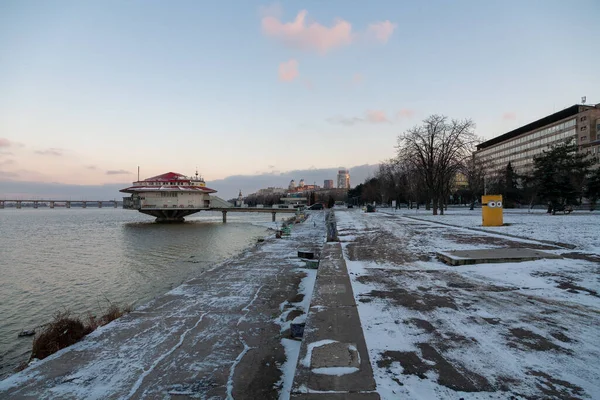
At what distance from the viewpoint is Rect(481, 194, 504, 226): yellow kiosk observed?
2119 centimetres

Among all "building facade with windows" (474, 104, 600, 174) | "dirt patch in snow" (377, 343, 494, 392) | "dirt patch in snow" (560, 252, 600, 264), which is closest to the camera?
"dirt patch in snow" (377, 343, 494, 392)

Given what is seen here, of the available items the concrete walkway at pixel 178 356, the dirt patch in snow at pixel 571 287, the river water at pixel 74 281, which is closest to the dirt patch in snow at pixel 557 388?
the concrete walkway at pixel 178 356

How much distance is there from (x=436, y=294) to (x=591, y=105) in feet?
409

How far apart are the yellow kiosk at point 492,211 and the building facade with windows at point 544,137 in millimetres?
50887

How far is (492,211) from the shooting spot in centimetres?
2142

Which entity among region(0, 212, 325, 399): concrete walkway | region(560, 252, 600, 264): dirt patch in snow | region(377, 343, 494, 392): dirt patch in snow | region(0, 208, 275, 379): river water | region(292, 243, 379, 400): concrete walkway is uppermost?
region(560, 252, 600, 264): dirt patch in snow

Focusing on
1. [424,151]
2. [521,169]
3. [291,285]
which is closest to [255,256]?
[291,285]

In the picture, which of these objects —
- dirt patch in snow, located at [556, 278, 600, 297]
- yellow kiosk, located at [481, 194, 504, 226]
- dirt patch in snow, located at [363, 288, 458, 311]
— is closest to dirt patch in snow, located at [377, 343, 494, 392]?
dirt patch in snow, located at [363, 288, 458, 311]

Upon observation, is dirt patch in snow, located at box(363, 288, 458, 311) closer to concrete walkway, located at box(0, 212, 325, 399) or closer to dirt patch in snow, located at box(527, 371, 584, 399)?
concrete walkway, located at box(0, 212, 325, 399)

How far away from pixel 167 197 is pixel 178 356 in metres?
65.2

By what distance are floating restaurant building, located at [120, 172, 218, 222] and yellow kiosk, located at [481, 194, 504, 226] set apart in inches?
2220

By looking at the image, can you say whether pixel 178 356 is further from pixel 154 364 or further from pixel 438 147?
pixel 438 147

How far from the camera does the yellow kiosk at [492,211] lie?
21.2 meters

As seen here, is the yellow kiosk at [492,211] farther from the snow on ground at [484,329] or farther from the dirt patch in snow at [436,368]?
the dirt patch in snow at [436,368]
